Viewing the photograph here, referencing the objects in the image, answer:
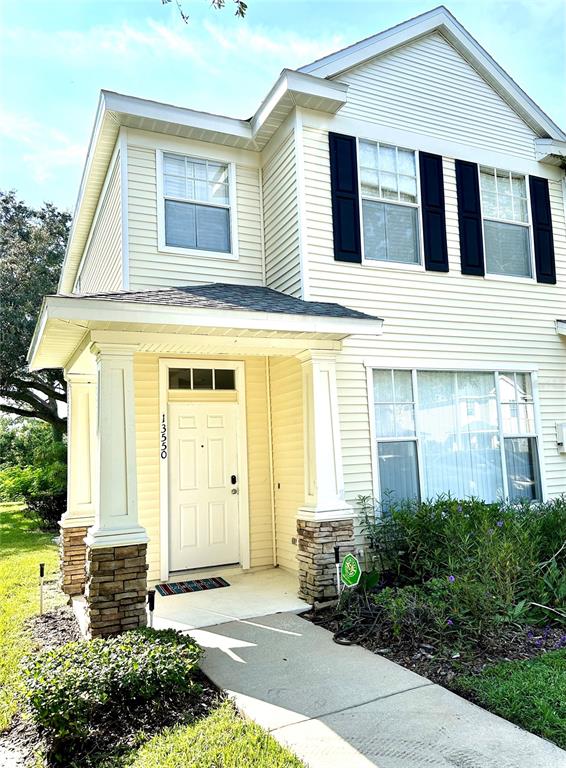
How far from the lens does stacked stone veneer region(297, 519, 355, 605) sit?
584cm

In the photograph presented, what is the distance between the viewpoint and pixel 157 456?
6980 mm

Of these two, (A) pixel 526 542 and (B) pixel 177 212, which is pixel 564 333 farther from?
(B) pixel 177 212

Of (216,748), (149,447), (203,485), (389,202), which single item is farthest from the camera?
(389,202)

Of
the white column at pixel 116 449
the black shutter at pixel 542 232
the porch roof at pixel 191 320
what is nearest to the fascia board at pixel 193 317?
the porch roof at pixel 191 320

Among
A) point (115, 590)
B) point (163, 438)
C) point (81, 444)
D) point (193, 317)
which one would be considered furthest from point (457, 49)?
point (115, 590)

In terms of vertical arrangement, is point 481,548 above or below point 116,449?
below

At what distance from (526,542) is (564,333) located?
14.3ft

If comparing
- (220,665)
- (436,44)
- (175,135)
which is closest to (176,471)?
(220,665)

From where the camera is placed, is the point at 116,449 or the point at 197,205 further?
the point at 197,205

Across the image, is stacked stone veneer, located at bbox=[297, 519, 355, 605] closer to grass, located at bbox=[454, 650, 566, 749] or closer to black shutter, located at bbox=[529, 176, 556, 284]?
grass, located at bbox=[454, 650, 566, 749]

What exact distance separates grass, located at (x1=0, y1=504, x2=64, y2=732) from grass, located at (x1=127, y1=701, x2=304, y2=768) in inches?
46.8

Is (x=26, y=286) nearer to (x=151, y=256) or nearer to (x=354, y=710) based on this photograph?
(x=151, y=256)

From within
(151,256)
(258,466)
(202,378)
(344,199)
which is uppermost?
(344,199)

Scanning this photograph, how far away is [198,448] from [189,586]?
167 cm
